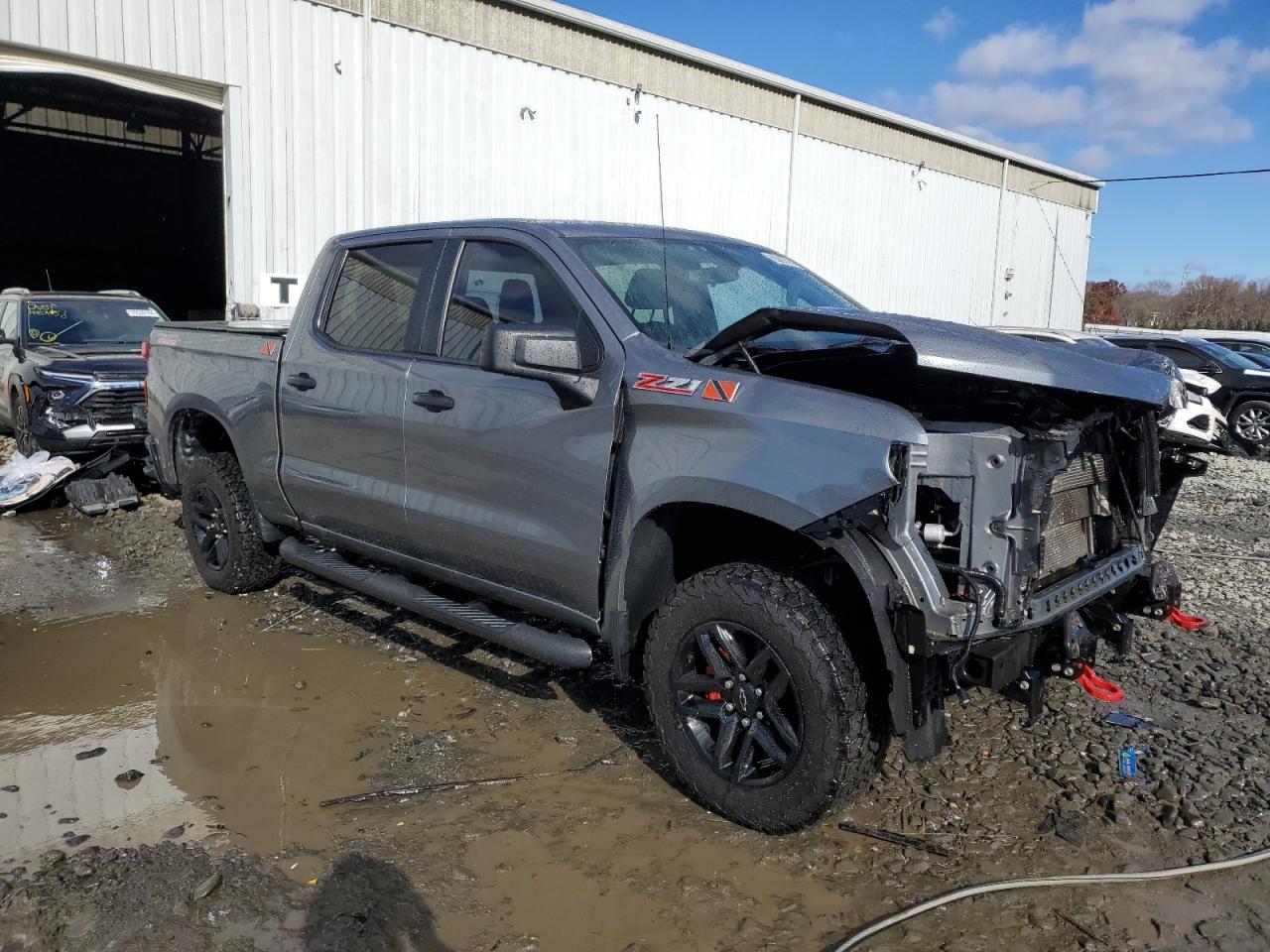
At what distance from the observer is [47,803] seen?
3432 mm

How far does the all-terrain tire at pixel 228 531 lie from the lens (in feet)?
18.1

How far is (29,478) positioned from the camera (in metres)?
8.26

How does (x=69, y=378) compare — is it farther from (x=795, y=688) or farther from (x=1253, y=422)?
(x=1253, y=422)

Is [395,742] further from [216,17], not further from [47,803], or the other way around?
[216,17]

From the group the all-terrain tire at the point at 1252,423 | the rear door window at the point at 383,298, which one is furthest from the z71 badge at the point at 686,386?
the all-terrain tire at the point at 1252,423

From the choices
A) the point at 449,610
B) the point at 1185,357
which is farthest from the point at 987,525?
the point at 1185,357

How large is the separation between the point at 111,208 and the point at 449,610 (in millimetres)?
34102

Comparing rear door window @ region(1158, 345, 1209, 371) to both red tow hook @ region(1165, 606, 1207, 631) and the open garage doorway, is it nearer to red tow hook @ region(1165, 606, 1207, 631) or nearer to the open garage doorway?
red tow hook @ region(1165, 606, 1207, 631)

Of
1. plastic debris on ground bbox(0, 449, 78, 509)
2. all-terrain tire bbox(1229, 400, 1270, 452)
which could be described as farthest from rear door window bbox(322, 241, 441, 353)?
all-terrain tire bbox(1229, 400, 1270, 452)

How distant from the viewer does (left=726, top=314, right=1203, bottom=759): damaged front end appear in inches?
108

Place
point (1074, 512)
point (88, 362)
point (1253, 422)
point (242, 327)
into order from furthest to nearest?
point (1253, 422), point (88, 362), point (242, 327), point (1074, 512)

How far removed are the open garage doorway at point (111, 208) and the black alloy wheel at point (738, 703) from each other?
28.5 meters

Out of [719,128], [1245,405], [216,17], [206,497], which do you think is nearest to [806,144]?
[719,128]

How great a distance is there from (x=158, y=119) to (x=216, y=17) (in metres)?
16.0
